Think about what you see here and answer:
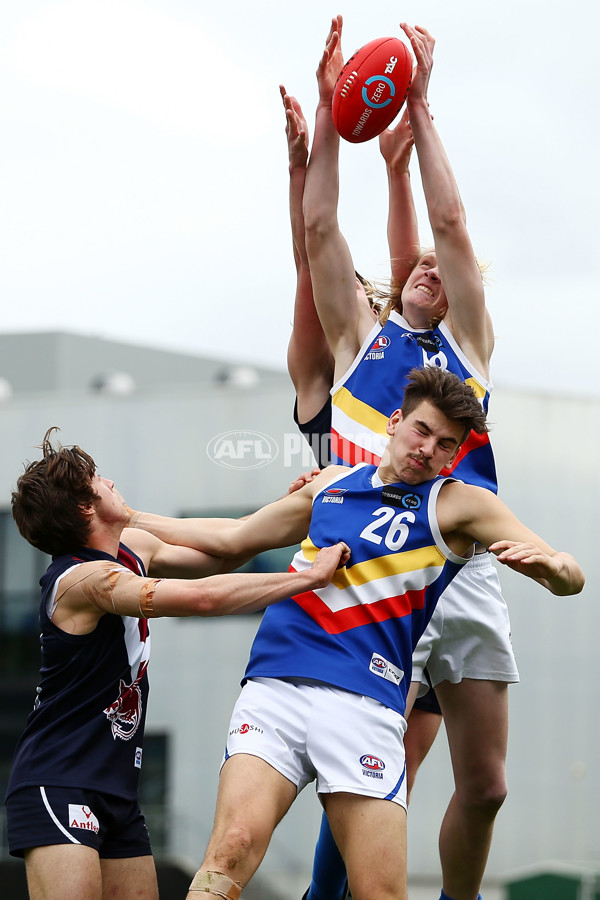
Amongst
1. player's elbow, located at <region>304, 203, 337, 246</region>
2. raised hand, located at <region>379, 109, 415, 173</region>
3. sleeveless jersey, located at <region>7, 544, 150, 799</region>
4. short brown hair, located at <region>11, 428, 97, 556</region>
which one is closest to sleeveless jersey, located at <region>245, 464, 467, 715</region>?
sleeveless jersey, located at <region>7, 544, 150, 799</region>

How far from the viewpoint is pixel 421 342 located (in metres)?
5.08

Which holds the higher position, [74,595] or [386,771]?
[74,595]

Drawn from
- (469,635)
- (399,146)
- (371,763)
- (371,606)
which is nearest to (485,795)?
(469,635)

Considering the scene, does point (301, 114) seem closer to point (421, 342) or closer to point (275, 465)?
point (421, 342)

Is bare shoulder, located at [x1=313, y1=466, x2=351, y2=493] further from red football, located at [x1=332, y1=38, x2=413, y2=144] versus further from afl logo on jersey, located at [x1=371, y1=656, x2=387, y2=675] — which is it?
red football, located at [x1=332, y1=38, x2=413, y2=144]

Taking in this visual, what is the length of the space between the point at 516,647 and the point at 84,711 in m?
13.2

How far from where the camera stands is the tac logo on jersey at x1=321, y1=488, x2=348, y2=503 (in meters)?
4.41

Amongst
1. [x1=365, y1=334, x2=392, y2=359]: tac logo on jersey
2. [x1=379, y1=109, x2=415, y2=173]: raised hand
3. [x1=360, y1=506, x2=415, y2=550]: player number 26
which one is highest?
A: [x1=379, y1=109, x2=415, y2=173]: raised hand

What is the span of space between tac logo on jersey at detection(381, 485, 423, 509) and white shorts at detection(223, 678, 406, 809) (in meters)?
0.70

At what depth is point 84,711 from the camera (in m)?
4.21

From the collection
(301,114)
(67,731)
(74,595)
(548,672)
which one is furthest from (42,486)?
(548,672)

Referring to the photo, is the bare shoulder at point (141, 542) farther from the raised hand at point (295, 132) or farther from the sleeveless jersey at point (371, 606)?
the raised hand at point (295, 132)

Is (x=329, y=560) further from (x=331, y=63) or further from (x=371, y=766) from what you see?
(x=331, y=63)

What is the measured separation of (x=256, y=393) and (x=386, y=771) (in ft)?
42.0
